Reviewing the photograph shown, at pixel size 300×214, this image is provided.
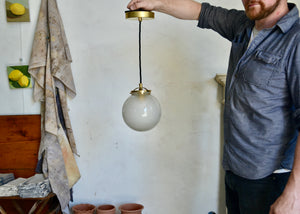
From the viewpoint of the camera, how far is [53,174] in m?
2.12

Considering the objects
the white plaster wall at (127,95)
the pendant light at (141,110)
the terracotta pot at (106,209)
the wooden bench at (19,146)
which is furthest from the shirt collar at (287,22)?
the wooden bench at (19,146)

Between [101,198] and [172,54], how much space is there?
3.63 feet

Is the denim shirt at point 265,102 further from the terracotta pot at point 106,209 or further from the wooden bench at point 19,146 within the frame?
the wooden bench at point 19,146

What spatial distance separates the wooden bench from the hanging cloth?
11 cm

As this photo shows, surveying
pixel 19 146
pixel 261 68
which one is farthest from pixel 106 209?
pixel 261 68

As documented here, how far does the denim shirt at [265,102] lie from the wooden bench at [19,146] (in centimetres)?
141

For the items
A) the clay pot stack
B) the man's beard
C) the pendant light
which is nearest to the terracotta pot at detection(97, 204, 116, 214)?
the clay pot stack

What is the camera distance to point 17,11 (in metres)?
2.20

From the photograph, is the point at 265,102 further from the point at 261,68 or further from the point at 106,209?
the point at 106,209

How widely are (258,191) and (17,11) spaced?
1.82m

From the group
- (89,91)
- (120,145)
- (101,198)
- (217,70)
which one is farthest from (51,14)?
(101,198)

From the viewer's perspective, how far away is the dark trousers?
127 cm

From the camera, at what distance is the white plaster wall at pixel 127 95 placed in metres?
2.20

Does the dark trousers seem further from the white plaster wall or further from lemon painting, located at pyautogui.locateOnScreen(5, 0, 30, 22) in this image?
lemon painting, located at pyautogui.locateOnScreen(5, 0, 30, 22)
